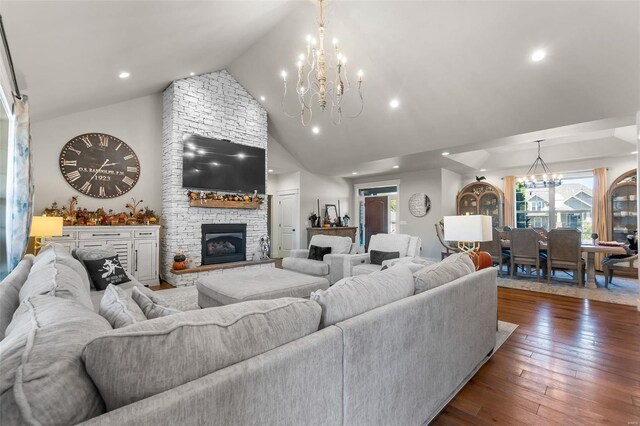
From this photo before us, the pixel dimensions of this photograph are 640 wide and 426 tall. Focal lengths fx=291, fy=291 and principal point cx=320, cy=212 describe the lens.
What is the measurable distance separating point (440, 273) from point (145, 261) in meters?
4.83

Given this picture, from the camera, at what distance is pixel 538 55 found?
3.49 metres

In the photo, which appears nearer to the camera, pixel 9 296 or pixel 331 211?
pixel 9 296

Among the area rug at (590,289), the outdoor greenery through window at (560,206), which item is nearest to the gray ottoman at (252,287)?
the area rug at (590,289)

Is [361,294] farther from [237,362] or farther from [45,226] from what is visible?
[45,226]

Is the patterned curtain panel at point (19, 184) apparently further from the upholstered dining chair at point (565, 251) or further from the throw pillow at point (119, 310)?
the upholstered dining chair at point (565, 251)

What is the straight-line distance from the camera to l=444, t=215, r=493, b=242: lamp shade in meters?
2.90

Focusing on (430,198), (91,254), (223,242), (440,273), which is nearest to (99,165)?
(223,242)

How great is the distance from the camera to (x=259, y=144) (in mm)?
6402

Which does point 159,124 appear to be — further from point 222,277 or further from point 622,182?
point 622,182

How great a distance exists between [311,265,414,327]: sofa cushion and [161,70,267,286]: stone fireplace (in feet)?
14.7

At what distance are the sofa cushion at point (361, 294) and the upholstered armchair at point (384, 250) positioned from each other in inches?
102

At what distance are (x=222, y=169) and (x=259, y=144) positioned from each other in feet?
3.51

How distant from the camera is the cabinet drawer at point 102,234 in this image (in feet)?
14.5

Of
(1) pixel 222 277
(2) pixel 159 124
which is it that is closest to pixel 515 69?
(1) pixel 222 277
